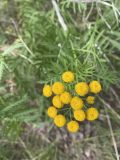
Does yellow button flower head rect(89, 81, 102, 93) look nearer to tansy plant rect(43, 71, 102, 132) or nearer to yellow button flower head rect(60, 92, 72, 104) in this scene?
tansy plant rect(43, 71, 102, 132)

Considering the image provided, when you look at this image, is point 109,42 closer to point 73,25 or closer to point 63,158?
point 73,25

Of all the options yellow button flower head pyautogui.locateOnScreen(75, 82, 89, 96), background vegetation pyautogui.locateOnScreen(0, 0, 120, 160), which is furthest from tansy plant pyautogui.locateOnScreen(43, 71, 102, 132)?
background vegetation pyautogui.locateOnScreen(0, 0, 120, 160)

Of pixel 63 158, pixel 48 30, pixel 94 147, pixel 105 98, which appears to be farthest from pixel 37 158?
pixel 48 30

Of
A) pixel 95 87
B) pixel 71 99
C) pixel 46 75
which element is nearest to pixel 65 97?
pixel 71 99

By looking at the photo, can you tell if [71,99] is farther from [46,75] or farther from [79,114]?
[46,75]

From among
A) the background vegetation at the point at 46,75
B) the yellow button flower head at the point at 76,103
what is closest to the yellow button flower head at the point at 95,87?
the yellow button flower head at the point at 76,103

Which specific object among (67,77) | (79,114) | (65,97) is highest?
(67,77)
